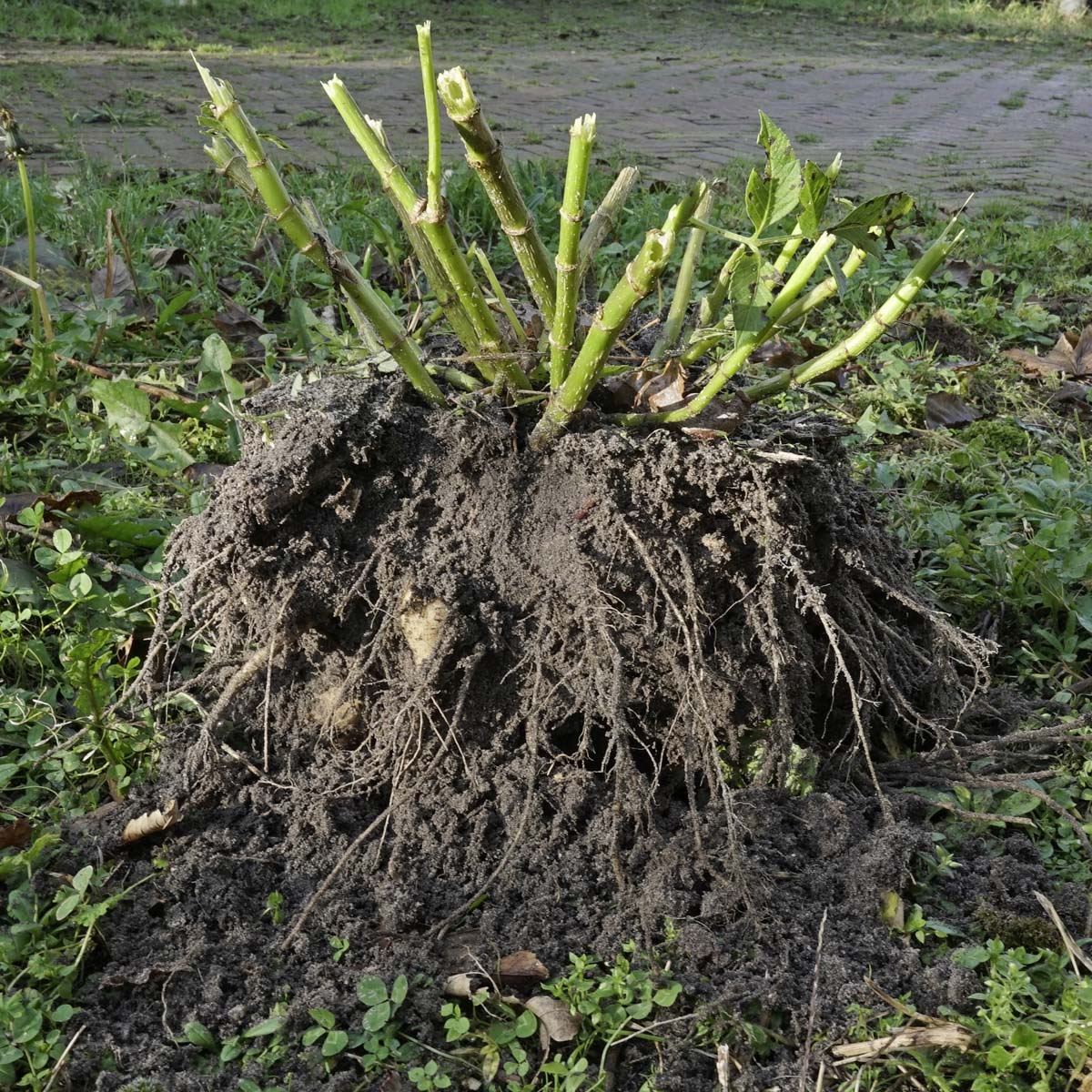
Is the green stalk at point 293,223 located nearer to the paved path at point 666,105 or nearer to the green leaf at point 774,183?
the green leaf at point 774,183

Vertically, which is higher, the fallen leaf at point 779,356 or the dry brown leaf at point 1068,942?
the fallen leaf at point 779,356

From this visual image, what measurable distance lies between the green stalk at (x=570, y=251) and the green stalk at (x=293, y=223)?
0.28 m

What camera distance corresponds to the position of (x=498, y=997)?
175 cm

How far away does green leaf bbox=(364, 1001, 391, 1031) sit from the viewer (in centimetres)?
169

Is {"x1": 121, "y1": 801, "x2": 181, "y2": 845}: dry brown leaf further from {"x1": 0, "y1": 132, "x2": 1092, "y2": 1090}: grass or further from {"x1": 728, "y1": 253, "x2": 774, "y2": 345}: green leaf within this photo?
{"x1": 728, "y1": 253, "x2": 774, "y2": 345}: green leaf

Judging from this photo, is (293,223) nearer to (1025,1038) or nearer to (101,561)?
(101,561)

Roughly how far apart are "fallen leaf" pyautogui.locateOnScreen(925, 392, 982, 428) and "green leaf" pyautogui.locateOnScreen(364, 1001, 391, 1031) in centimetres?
269

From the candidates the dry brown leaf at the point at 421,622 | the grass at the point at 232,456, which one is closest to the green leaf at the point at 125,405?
the grass at the point at 232,456

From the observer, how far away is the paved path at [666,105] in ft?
21.4

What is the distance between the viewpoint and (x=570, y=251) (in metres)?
1.76

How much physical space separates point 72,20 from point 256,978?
429 inches

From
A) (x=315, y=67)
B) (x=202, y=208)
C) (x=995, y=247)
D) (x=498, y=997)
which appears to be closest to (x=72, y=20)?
(x=315, y=67)

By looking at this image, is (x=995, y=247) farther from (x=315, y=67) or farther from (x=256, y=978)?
(x=315, y=67)

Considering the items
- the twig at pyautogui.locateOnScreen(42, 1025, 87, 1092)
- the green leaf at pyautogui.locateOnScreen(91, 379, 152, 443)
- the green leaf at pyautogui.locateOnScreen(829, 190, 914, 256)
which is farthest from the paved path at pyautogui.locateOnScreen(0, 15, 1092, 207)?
the twig at pyautogui.locateOnScreen(42, 1025, 87, 1092)
